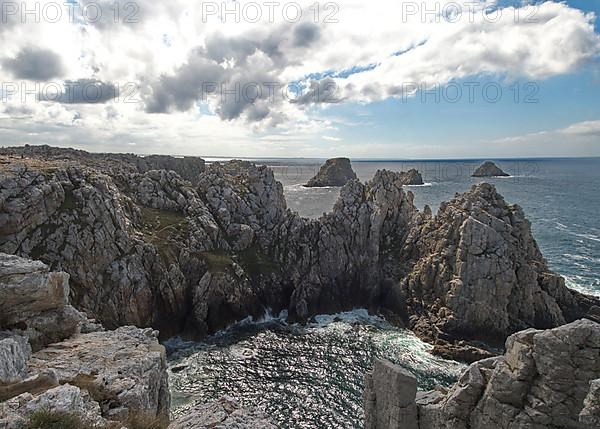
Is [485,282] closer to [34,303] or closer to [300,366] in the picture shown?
[300,366]

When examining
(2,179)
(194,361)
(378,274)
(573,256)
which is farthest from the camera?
Result: (573,256)

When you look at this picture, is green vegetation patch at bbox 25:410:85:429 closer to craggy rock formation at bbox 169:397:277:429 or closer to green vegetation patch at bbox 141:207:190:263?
craggy rock formation at bbox 169:397:277:429

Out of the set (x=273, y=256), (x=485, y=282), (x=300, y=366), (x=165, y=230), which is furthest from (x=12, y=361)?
(x=485, y=282)

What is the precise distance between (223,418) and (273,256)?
5896cm

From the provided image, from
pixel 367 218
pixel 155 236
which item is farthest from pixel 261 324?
pixel 367 218

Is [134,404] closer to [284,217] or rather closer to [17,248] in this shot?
[17,248]

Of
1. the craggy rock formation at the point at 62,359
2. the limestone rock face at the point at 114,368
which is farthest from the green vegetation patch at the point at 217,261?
the limestone rock face at the point at 114,368

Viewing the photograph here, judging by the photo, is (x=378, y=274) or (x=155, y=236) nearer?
(x=155, y=236)

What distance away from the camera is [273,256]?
7419 centimetres

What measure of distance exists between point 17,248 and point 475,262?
61.0 meters

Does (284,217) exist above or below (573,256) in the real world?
above

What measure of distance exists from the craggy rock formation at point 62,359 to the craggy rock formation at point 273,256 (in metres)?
26.2

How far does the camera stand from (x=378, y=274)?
71.9m

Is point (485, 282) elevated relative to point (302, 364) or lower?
elevated
